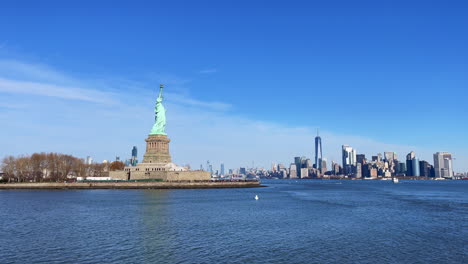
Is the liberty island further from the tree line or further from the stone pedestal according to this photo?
the tree line

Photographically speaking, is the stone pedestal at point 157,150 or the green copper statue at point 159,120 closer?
the stone pedestal at point 157,150

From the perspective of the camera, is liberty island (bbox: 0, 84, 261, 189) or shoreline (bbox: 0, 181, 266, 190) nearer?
shoreline (bbox: 0, 181, 266, 190)

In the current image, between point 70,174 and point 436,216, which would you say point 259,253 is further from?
point 70,174

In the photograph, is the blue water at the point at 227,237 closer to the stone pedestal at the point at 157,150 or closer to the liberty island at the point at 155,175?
the liberty island at the point at 155,175

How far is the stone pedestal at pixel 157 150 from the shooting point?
13475cm

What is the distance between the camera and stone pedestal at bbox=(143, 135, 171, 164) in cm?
13475

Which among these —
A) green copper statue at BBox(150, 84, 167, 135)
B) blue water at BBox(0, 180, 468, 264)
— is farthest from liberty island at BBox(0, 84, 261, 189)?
blue water at BBox(0, 180, 468, 264)

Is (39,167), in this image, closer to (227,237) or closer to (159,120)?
(159,120)

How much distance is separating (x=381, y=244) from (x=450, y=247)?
5.66 metres

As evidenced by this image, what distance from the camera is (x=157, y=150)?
136m

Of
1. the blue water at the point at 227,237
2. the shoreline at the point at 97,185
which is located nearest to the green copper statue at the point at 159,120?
the shoreline at the point at 97,185

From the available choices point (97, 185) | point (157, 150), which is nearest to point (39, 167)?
point (97, 185)

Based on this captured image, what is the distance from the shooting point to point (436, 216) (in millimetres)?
53906

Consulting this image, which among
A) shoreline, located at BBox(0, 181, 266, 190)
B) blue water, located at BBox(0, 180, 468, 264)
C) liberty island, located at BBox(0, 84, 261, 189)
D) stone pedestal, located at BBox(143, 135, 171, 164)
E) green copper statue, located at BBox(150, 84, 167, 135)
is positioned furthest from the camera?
green copper statue, located at BBox(150, 84, 167, 135)
